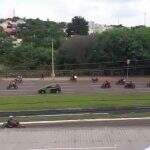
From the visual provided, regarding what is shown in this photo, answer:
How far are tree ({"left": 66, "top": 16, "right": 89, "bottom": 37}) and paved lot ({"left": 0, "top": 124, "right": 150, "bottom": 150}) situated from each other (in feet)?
316

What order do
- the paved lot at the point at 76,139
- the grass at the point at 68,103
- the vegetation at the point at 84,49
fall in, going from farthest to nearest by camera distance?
the vegetation at the point at 84,49
the grass at the point at 68,103
the paved lot at the point at 76,139

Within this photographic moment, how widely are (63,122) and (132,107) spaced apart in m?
9.13

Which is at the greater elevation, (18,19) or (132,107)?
(18,19)

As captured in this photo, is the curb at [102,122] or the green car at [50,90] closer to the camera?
the curb at [102,122]

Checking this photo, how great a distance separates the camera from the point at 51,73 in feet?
237

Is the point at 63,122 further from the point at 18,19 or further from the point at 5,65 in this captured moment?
the point at 18,19

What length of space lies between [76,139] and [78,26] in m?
99.2

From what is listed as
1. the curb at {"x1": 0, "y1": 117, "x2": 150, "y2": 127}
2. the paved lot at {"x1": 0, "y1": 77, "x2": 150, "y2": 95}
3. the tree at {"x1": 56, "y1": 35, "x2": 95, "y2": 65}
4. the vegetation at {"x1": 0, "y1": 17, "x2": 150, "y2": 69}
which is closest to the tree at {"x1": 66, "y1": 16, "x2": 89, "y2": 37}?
the vegetation at {"x1": 0, "y1": 17, "x2": 150, "y2": 69}

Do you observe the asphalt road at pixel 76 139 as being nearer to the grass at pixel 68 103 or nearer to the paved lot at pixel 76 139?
the paved lot at pixel 76 139

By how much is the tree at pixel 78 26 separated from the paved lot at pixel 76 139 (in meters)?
96.5

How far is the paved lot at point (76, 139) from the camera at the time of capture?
565 inches

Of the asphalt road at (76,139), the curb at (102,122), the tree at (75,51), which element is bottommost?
the curb at (102,122)

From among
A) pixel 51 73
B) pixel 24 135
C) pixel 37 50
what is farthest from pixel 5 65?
pixel 24 135

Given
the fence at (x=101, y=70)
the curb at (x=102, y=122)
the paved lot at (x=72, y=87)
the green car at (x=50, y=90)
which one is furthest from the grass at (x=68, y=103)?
the fence at (x=101, y=70)
